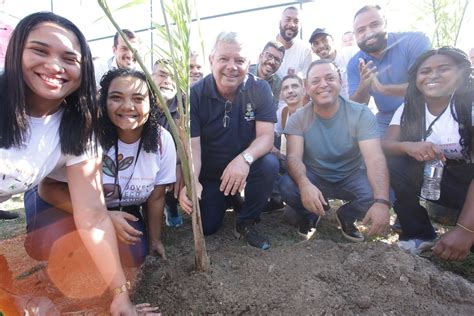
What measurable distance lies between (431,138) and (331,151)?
0.63m

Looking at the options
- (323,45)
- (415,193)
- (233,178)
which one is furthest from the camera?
(323,45)

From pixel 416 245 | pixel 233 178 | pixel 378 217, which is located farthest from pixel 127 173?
pixel 416 245

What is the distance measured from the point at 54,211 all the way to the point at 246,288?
3.81 feet

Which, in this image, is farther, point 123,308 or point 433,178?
point 433,178

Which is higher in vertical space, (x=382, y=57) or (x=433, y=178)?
(x=382, y=57)

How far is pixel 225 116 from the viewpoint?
2.25 meters

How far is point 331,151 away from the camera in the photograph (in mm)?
2373

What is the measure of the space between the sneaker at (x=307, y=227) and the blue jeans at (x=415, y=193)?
0.58 meters

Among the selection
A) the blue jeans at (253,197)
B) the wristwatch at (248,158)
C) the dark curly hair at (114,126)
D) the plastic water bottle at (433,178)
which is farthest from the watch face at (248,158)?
the plastic water bottle at (433,178)

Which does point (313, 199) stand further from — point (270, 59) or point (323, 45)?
point (323, 45)

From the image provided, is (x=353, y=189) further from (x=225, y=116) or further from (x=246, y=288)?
(x=246, y=288)

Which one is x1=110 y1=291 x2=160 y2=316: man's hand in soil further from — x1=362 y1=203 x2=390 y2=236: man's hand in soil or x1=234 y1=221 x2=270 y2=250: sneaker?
x1=362 y1=203 x2=390 y2=236: man's hand in soil

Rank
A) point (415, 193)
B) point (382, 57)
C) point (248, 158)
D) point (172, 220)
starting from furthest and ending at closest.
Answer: point (382, 57)
point (172, 220)
point (415, 193)
point (248, 158)

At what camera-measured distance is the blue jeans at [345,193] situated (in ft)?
7.68
